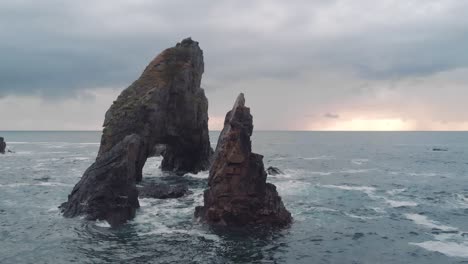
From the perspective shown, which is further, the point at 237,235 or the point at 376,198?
the point at 376,198

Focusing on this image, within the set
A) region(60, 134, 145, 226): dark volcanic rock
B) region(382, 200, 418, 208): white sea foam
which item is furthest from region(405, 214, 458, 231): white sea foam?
region(60, 134, 145, 226): dark volcanic rock

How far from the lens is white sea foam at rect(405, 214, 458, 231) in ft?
124

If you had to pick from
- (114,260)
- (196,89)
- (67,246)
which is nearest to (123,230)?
(67,246)

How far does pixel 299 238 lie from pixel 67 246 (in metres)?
17.1

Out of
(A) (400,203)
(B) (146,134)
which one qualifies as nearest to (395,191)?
(A) (400,203)

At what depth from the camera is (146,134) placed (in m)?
57.6

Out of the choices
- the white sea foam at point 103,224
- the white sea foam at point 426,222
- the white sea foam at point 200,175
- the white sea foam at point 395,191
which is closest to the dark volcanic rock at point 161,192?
the white sea foam at point 103,224

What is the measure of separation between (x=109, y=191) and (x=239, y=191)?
11.7m

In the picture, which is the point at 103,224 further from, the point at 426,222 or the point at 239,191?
the point at 426,222

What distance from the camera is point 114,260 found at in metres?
27.6

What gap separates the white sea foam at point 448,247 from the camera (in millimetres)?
30302

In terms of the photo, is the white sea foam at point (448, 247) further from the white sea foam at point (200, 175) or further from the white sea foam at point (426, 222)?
the white sea foam at point (200, 175)

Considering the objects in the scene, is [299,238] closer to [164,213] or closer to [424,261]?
[424,261]

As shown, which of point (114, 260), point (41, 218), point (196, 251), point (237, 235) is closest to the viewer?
point (114, 260)
